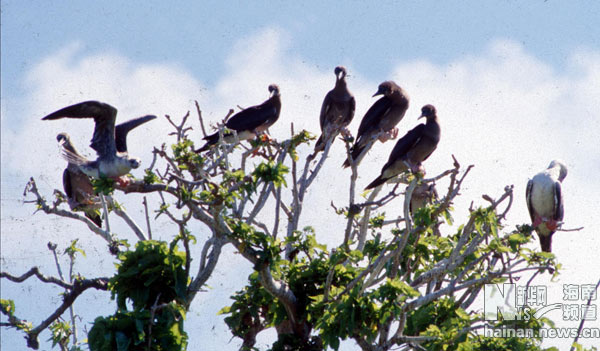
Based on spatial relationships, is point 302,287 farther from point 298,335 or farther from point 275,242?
point 275,242

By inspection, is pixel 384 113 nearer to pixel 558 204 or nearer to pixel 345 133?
pixel 345 133

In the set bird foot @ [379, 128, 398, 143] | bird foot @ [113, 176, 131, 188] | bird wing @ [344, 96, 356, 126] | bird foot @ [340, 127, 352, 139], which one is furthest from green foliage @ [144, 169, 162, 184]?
bird wing @ [344, 96, 356, 126]

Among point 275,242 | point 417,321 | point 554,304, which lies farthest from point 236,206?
point 554,304

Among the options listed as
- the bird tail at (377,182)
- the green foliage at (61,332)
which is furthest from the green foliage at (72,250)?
the bird tail at (377,182)

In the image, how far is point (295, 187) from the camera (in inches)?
345

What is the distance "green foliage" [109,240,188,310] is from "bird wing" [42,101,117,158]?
115 centimetres

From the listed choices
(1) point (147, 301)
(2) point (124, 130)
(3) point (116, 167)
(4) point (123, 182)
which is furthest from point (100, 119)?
(1) point (147, 301)

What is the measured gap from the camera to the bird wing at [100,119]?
7859 millimetres

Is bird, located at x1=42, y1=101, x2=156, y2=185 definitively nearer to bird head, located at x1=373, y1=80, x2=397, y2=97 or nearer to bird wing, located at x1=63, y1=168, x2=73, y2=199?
bird wing, located at x1=63, y1=168, x2=73, y2=199

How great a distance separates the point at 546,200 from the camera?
33.7 feet

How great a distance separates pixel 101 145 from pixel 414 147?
4406 millimetres

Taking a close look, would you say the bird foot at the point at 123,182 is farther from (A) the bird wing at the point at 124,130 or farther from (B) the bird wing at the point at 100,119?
(A) the bird wing at the point at 124,130

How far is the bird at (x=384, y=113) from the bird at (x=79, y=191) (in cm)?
357

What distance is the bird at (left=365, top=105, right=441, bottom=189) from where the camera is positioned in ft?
34.8
